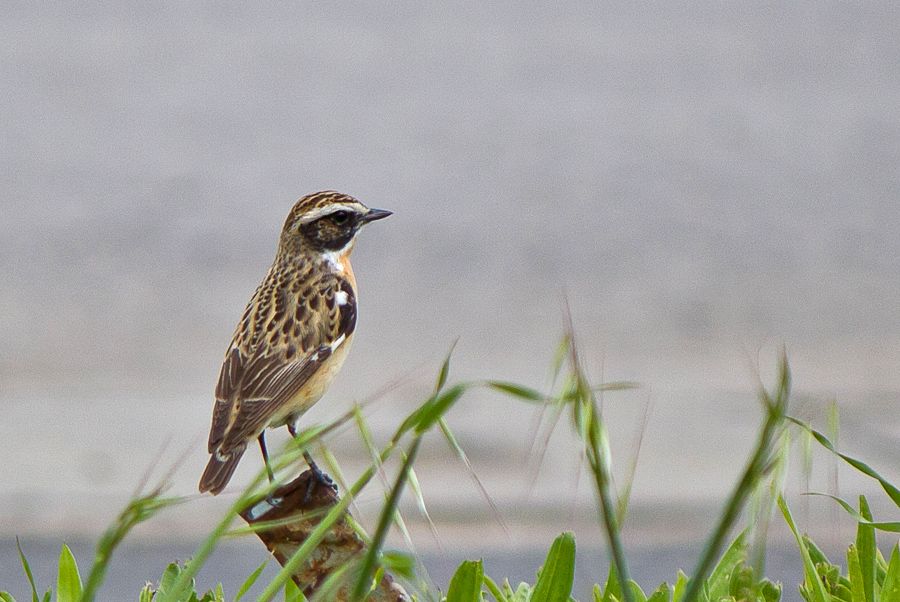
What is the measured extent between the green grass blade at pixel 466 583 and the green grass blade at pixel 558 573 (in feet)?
0.77

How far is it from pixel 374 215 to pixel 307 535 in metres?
3.52

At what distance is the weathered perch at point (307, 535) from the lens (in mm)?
3916

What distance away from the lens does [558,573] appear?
13.0 feet

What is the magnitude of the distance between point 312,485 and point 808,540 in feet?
7.44

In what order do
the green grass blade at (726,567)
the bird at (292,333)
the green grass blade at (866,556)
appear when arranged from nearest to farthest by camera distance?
the green grass blade at (866,556), the green grass blade at (726,567), the bird at (292,333)

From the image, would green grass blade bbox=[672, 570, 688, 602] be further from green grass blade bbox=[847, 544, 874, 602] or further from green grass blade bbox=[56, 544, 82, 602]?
green grass blade bbox=[56, 544, 82, 602]

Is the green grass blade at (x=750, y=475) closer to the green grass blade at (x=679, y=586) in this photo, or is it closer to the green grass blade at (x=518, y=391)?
the green grass blade at (x=518, y=391)

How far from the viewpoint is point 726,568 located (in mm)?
4797

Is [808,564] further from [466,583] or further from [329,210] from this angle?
[329,210]

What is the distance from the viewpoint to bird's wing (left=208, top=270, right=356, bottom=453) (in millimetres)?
5961

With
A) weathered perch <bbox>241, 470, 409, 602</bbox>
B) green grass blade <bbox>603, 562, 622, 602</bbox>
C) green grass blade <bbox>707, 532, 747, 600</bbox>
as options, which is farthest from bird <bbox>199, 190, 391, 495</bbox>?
green grass blade <bbox>707, 532, 747, 600</bbox>

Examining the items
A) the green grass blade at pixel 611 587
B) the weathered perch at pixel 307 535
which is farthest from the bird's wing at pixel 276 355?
the green grass blade at pixel 611 587

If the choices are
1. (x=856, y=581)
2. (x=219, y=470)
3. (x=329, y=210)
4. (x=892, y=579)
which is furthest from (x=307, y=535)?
(x=329, y=210)

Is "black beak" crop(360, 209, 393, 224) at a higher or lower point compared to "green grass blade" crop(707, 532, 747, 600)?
higher
